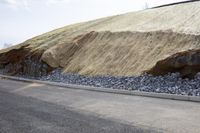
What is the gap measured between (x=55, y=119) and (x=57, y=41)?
76.9ft

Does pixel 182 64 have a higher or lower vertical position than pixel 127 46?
lower

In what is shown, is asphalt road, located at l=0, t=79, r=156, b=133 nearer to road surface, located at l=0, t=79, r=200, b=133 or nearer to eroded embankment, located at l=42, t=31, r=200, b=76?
road surface, located at l=0, t=79, r=200, b=133

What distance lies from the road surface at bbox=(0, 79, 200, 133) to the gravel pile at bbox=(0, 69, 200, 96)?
1312 millimetres

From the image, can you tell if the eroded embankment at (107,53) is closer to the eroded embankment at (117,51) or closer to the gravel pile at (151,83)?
the eroded embankment at (117,51)

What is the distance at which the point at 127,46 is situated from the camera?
2300cm

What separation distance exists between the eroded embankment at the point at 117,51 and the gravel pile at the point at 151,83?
0.69 meters

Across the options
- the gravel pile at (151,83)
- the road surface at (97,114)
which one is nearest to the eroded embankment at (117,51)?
the gravel pile at (151,83)

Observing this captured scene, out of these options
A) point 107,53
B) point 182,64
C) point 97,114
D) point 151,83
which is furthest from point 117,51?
point 97,114

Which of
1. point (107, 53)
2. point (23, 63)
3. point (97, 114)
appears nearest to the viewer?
point (97, 114)

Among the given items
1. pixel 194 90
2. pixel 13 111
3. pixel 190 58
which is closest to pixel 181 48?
pixel 190 58

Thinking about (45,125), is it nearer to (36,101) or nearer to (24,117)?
(24,117)

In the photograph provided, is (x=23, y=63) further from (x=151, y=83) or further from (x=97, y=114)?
(x=97, y=114)

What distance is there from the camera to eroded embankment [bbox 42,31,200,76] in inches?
758

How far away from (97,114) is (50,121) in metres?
1.85
